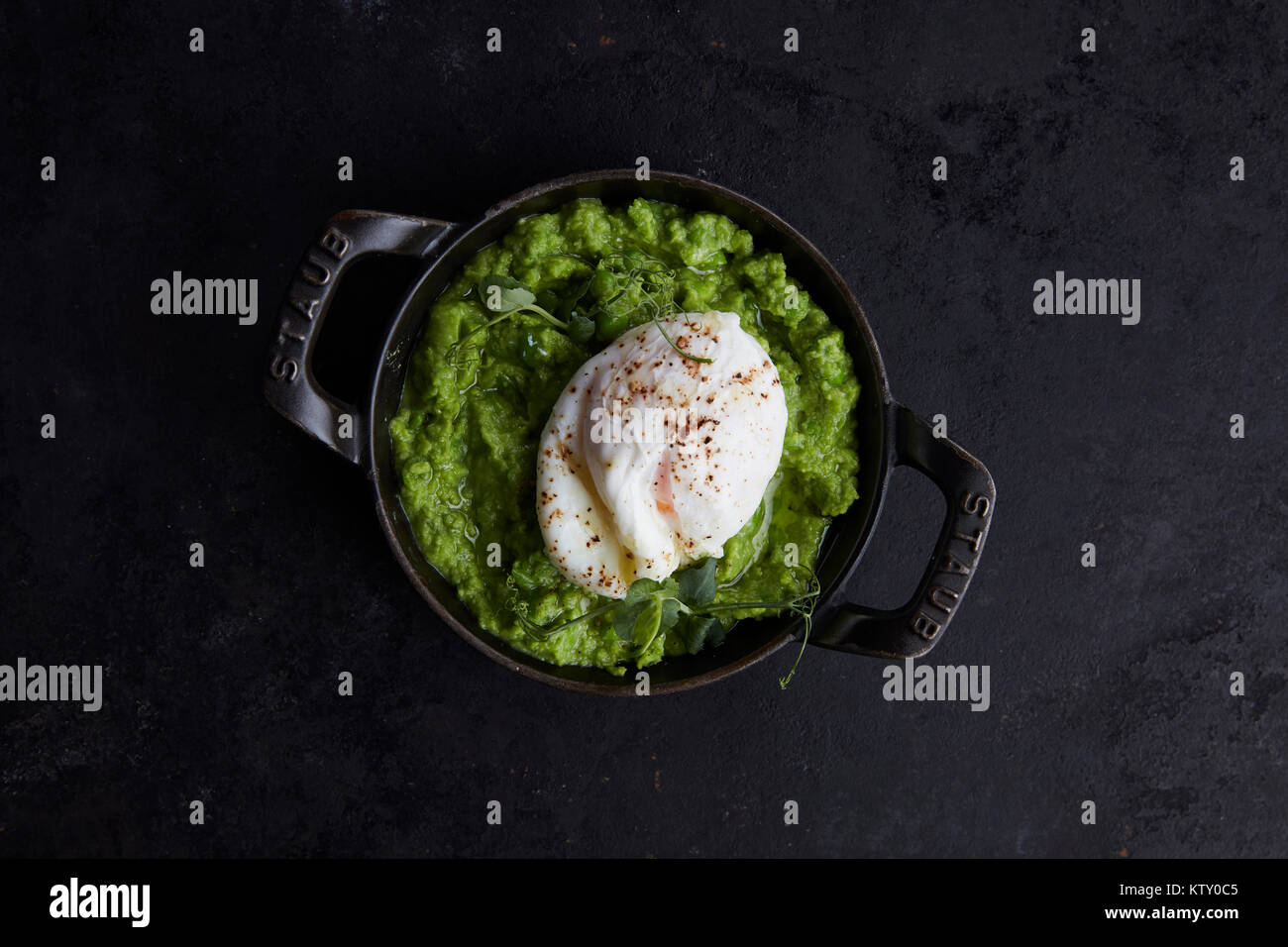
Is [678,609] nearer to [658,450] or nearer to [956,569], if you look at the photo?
[658,450]

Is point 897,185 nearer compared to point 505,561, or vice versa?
point 505,561

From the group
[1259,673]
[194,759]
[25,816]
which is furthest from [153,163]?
[1259,673]

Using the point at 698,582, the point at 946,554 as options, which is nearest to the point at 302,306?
the point at 698,582

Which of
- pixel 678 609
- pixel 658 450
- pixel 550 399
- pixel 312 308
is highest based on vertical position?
pixel 312 308

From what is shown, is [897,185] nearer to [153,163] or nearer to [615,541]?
[615,541]

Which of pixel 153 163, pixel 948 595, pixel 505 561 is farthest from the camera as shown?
pixel 153 163

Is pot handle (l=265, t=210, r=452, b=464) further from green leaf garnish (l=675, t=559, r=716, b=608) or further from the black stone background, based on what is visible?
green leaf garnish (l=675, t=559, r=716, b=608)
